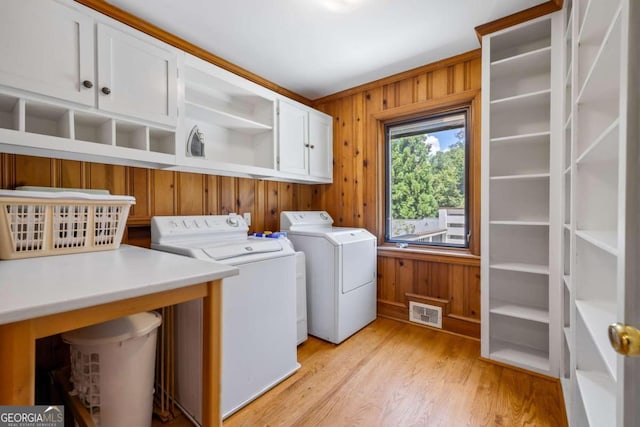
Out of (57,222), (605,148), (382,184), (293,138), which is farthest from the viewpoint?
(382,184)

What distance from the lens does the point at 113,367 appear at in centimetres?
119

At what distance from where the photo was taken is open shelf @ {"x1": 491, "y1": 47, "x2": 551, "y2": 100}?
6.24ft

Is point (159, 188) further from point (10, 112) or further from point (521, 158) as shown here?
point (521, 158)

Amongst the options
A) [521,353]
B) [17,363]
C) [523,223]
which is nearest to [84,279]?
[17,363]

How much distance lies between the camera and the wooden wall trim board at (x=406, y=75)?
2.26 meters

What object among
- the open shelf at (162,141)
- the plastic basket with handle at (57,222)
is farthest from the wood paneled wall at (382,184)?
the plastic basket with handle at (57,222)

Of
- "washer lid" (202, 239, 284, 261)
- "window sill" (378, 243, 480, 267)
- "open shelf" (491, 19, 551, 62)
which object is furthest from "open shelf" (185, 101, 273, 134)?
"open shelf" (491, 19, 551, 62)

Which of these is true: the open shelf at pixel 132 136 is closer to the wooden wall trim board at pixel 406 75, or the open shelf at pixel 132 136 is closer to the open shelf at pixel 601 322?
the wooden wall trim board at pixel 406 75

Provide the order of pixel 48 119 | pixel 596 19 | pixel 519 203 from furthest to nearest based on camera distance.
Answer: pixel 519 203 → pixel 48 119 → pixel 596 19

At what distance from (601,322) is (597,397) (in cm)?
29

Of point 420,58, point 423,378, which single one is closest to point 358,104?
point 420,58

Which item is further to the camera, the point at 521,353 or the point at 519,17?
the point at 521,353

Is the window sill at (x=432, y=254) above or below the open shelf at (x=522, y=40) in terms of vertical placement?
below

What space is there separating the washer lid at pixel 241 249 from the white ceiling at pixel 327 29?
1.43m
